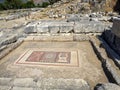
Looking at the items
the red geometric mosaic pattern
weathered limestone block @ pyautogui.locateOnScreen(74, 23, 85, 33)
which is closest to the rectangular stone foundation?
the red geometric mosaic pattern

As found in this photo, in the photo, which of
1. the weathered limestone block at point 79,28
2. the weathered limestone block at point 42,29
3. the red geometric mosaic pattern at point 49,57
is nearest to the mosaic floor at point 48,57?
the red geometric mosaic pattern at point 49,57

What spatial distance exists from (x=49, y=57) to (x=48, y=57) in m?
0.03

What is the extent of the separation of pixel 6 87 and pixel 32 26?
17.3 feet

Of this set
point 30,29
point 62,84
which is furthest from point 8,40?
point 62,84

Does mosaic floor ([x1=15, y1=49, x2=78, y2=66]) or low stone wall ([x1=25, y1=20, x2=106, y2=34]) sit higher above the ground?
low stone wall ([x1=25, y1=20, x2=106, y2=34])

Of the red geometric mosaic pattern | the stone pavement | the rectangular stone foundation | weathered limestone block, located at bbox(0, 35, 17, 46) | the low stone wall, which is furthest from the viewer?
the low stone wall

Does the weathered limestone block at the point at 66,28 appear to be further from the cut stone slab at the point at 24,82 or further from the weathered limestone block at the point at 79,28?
the cut stone slab at the point at 24,82

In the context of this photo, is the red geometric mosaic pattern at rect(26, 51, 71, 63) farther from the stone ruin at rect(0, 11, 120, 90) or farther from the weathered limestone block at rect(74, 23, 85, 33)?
the weathered limestone block at rect(74, 23, 85, 33)

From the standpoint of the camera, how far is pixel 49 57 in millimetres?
5414

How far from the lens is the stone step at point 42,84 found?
3324mm

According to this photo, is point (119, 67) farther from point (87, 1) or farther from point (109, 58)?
point (87, 1)

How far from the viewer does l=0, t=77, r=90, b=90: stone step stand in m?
3.32

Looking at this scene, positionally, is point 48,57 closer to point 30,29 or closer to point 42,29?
point 42,29

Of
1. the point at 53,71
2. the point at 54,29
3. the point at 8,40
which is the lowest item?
the point at 53,71
